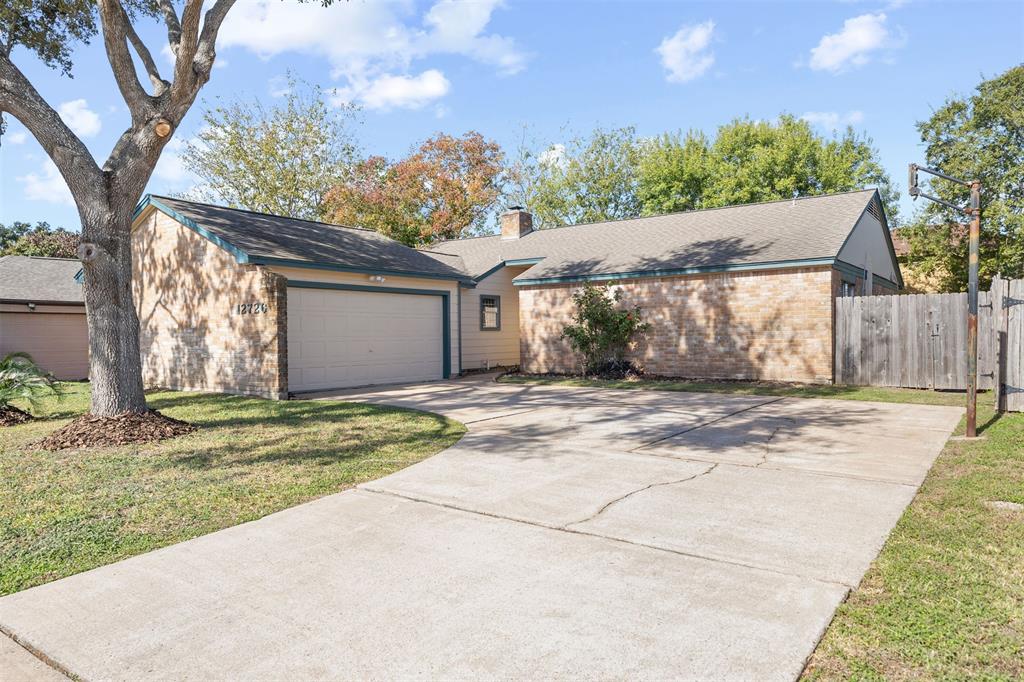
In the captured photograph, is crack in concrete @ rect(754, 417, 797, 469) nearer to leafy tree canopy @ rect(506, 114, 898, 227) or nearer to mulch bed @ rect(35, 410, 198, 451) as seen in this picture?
mulch bed @ rect(35, 410, 198, 451)

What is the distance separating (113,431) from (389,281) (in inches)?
326

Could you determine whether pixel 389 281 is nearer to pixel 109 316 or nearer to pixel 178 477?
pixel 109 316

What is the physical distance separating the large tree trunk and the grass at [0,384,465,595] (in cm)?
108

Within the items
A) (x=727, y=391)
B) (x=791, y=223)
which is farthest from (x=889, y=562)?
(x=791, y=223)

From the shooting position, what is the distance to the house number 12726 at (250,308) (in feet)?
43.6

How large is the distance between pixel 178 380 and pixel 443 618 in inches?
575

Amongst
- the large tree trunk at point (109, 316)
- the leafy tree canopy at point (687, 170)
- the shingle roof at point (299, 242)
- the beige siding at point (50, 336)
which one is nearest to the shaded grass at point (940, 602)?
the large tree trunk at point (109, 316)

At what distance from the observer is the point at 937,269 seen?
27469 mm

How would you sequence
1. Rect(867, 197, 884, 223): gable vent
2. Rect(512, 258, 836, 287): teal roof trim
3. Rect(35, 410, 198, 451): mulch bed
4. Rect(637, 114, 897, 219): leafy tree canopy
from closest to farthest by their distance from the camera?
1. Rect(35, 410, 198, 451): mulch bed
2. Rect(512, 258, 836, 287): teal roof trim
3. Rect(867, 197, 884, 223): gable vent
4. Rect(637, 114, 897, 219): leafy tree canopy

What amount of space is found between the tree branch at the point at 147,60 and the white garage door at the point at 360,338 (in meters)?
5.12

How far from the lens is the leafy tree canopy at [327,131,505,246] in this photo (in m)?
34.1

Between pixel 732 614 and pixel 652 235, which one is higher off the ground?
pixel 652 235

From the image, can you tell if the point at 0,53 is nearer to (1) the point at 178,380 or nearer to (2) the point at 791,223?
(1) the point at 178,380

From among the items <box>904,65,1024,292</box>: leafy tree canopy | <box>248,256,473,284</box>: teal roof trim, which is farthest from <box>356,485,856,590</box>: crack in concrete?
<box>904,65,1024,292</box>: leafy tree canopy
